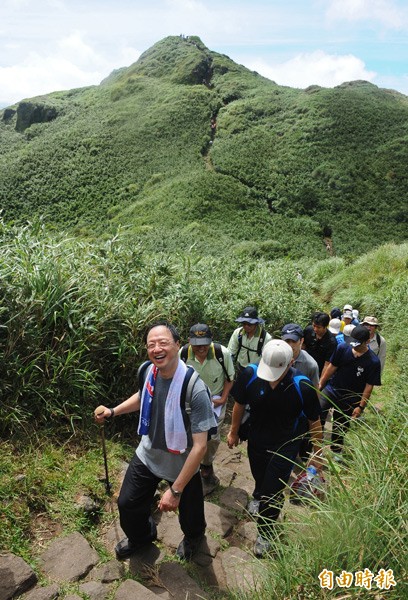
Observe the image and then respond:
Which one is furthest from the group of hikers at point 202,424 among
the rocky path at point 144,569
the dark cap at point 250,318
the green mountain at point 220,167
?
the green mountain at point 220,167

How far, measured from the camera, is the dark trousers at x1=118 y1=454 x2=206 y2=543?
2932 millimetres

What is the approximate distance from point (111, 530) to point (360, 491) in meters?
2.00

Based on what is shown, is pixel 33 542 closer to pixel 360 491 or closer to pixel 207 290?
pixel 360 491

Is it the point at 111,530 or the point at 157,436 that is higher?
the point at 157,436

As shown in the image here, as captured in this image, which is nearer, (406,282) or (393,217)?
(406,282)

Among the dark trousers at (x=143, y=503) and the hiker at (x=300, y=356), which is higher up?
the hiker at (x=300, y=356)

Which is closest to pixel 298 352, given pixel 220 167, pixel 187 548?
pixel 187 548

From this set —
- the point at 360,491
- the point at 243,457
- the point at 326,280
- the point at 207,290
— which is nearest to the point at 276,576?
the point at 360,491

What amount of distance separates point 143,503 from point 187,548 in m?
0.45

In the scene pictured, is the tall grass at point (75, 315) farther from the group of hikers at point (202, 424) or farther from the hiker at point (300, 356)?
the hiker at point (300, 356)

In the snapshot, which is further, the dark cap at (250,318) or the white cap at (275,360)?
the dark cap at (250,318)

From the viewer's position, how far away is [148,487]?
296cm

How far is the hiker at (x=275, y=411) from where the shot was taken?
3.11 m

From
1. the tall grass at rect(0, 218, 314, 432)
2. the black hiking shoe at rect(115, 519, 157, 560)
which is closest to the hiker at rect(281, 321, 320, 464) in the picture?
the black hiking shoe at rect(115, 519, 157, 560)
